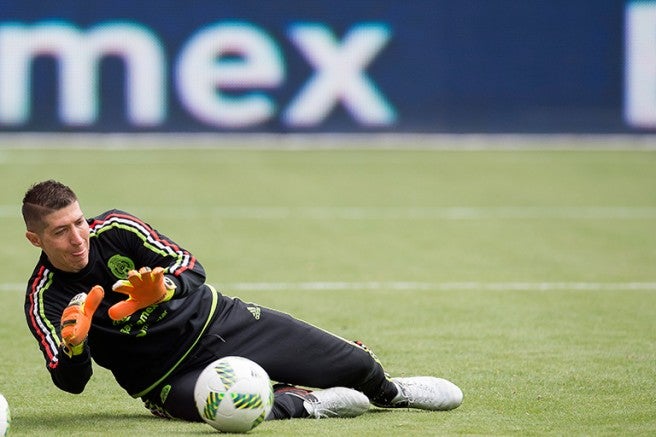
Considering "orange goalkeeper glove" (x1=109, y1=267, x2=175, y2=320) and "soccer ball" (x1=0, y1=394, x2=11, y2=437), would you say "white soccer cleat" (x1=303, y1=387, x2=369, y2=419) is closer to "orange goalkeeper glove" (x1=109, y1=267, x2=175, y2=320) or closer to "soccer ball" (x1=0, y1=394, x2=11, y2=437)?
"orange goalkeeper glove" (x1=109, y1=267, x2=175, y2=320)

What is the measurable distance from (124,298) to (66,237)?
0.48 meters

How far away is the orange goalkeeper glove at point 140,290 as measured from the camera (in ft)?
20.9

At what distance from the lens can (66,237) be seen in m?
6.70

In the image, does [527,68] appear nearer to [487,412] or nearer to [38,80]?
[38,80]

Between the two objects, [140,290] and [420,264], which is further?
[420,264]

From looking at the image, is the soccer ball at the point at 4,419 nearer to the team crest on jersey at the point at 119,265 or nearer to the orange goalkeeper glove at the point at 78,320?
the orange goalkeeper glove at the point at 78,320

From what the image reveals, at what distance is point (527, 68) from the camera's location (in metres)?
24.8

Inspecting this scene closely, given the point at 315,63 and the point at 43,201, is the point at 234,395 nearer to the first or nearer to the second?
the point at 43,201

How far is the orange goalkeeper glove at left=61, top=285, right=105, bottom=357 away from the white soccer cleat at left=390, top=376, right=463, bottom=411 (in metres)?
1.83

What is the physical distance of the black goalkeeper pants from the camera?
23.2ft

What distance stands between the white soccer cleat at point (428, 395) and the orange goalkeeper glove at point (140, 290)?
152 cm

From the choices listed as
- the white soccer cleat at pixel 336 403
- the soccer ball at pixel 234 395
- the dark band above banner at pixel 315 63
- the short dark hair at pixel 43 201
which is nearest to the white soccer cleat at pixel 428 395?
the white soccer cleat at pixel 336 403

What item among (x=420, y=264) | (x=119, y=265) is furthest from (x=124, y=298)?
(x=420, y=264)

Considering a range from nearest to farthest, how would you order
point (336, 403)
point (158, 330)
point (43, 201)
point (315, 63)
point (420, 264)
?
point (43, 201) < point (158, 330) < point (336, 403) < point (420, 264) < point (315, 63)
